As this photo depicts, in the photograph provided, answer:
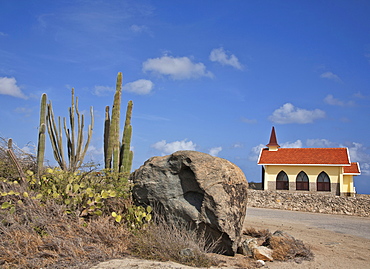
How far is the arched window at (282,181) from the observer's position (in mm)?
35750

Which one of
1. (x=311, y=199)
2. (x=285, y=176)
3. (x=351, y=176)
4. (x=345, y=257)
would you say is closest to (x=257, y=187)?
(x=285, y=176)

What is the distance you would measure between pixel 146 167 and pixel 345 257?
4.86 metres

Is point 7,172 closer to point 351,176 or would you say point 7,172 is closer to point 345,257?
point 345,257

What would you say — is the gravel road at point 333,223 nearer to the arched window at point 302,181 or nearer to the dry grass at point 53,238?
the dry grass at point 53,238

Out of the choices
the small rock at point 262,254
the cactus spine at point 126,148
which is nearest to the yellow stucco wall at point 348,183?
the cactus spine at point 126,148

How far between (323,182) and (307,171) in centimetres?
172

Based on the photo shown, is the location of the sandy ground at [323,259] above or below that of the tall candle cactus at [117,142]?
below

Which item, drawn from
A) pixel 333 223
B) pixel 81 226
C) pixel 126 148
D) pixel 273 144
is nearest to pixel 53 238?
pixel 81 226

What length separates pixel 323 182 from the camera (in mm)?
34812

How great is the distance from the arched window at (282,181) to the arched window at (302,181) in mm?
997

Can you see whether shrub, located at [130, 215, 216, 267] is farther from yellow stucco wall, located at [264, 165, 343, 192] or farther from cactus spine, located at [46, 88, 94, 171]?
yellow stucco wall, located at [264, 165, 343, 192]

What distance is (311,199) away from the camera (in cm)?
2409

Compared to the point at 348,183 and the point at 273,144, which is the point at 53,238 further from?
the point at 348,183

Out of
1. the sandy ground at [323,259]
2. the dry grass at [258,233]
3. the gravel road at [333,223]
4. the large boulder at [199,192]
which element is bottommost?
the gravel road at [333,223]
